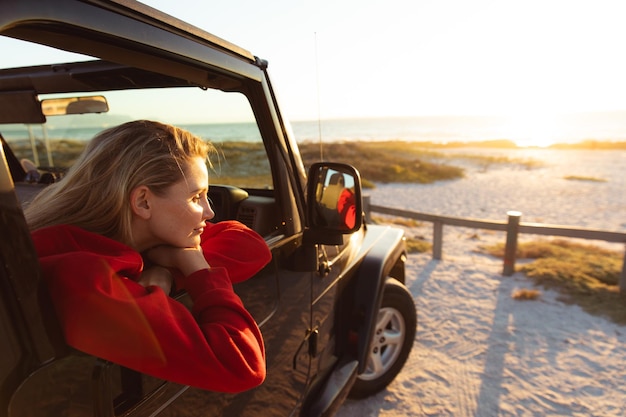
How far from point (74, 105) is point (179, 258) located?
61.0 inches

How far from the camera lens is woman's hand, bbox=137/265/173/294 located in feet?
3.74

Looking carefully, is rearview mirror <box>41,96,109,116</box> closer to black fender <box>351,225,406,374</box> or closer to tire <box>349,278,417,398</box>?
black fender <box>351,225,406,374</box>

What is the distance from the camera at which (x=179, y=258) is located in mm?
1188

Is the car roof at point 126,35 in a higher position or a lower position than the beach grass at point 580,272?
higher

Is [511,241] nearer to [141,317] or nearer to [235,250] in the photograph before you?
[235,250]

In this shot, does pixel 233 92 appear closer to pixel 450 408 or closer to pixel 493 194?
A: pixel 450 408

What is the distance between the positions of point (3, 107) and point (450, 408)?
3.38 metres

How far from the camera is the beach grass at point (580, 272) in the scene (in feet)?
16.3

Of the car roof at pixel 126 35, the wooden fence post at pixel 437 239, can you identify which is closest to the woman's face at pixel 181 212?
the car roof at pixel 126 35

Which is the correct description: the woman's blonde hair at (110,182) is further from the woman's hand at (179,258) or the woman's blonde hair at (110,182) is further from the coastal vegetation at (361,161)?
the coastal vegetation at (361,161)

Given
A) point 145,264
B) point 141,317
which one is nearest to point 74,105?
point 145,264

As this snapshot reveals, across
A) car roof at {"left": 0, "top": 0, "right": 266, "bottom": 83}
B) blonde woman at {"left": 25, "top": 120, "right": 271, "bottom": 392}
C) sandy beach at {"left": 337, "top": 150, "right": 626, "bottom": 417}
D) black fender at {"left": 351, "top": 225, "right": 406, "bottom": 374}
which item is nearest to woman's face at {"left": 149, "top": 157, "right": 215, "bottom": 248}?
blonde woman at {"left": 25, "top": 120, "right": 271, "bottom": 392}

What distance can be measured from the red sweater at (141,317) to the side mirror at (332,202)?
80cm

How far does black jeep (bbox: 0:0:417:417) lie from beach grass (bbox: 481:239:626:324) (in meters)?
3.05
